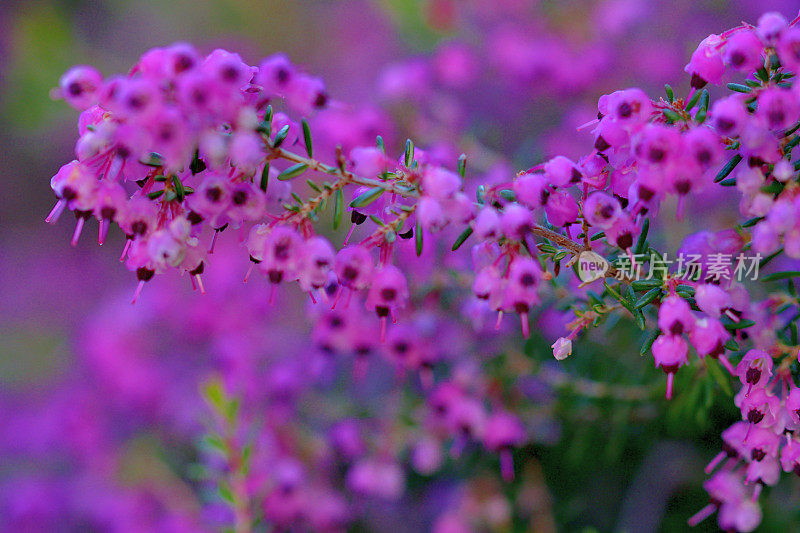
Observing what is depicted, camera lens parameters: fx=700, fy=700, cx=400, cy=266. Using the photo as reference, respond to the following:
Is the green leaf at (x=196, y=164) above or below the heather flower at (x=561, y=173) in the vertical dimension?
below

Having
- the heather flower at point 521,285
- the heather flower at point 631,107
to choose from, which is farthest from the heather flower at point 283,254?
the heather flower at point 631,107

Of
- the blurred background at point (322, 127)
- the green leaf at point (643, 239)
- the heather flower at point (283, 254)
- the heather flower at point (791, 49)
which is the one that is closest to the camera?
the heather flower at point (791, 49)

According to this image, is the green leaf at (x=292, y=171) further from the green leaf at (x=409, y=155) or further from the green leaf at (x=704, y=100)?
the green leaf at (x=704, y=100)

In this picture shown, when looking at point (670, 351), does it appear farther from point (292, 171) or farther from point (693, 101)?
point (292, 171)

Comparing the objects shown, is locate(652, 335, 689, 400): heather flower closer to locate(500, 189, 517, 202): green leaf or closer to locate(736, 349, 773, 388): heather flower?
locate(736, 349, 773, 388): heather flower

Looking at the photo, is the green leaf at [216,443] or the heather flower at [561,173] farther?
the green leaf at [216,443]

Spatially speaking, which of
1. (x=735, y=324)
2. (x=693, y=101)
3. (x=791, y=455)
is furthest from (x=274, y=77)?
(x=791, y=455)
